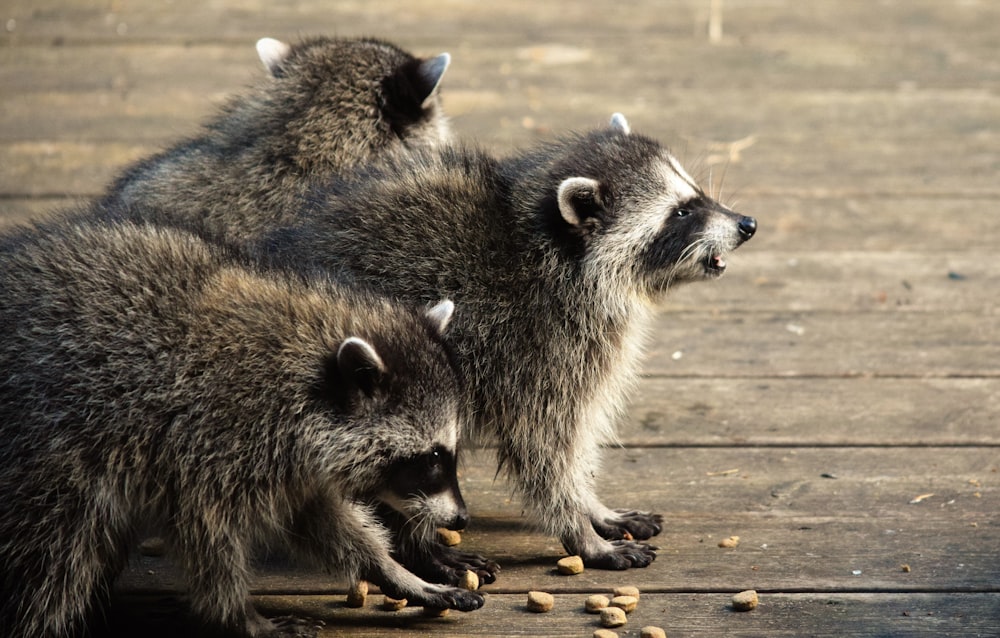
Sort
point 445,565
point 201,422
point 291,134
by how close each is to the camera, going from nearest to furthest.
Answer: point 201,422 < point 445,565 < point 291,134

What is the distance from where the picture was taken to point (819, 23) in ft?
28.4

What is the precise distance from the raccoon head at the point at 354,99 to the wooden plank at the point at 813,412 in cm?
126

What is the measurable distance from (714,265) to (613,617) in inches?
48.7

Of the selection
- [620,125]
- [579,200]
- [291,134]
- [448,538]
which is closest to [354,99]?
[291,134]

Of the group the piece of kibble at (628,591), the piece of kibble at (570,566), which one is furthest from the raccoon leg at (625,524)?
the piece of kibble at (628,591)

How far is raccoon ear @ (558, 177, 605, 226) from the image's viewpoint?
384 centimetres

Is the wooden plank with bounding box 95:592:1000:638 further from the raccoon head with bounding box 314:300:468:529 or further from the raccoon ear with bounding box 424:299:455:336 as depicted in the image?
the raccoon ear with bounding box 424:299:455:336

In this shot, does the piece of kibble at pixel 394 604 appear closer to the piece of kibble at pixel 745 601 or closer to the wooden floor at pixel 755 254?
the wooden floor at pixel 755 254

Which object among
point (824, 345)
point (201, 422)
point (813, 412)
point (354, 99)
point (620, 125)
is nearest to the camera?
point (201, 422)

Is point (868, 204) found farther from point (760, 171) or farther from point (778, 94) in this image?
point (778, 94)

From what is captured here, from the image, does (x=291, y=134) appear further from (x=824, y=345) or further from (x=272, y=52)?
(x=824, y=345)

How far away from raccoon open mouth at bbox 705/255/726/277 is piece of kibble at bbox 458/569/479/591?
3.90 ft

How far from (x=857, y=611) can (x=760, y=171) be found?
11.5 feet

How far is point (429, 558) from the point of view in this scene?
3754 mm
